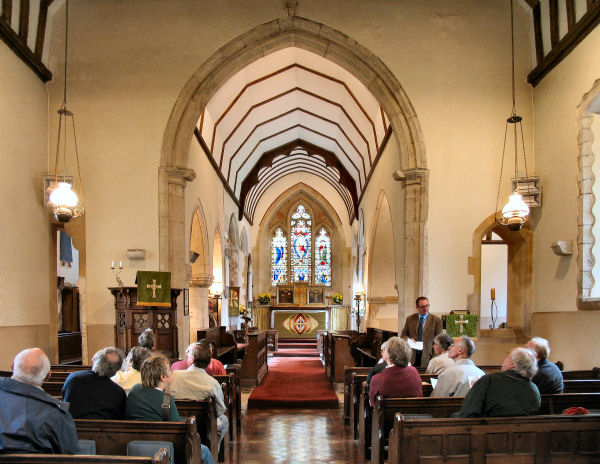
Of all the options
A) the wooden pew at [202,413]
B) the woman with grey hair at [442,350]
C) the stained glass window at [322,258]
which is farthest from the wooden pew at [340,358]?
the stained glass window at [322,258]

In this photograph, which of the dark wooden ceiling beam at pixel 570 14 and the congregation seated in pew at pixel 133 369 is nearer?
the congregation seated in pew at pixel 133 369

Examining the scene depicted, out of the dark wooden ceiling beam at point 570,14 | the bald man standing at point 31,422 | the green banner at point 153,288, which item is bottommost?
the bald man standing at point 31,422

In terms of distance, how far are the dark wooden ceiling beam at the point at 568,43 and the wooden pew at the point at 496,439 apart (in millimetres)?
4119

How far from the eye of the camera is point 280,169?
1792 centimetres

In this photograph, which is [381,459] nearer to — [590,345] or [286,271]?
[590,345]

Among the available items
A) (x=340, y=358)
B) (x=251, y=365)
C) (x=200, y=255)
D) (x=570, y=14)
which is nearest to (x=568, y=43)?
(x=570, y=14)

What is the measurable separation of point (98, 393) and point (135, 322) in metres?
4.10

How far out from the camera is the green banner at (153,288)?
6859 millimetres

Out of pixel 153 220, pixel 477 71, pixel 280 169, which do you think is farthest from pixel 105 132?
pixel 280 169

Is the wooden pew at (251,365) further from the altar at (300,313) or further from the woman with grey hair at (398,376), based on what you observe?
the altar at (300,313)

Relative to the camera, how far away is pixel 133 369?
3.81 metres

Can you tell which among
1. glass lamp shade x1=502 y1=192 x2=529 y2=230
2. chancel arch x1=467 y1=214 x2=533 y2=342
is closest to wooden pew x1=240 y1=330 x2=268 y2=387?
chancel arch x1=467 y1=214 x2=533 y2=342

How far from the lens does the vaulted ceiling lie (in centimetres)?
993

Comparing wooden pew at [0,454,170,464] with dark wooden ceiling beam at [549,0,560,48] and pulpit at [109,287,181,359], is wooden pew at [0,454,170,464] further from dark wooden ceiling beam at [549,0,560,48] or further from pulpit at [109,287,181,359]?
dark wooden ceiling beam at [549,0,560,48]
